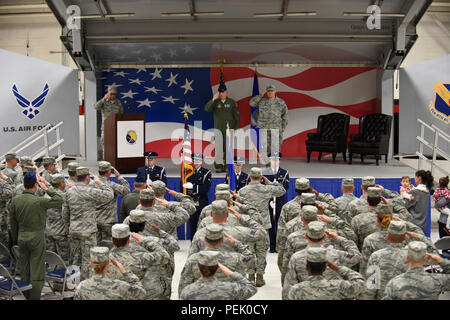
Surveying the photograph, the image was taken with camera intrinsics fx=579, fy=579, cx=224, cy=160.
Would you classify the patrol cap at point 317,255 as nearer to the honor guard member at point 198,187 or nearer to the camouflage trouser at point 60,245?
the camouflage trouser at point 60,245

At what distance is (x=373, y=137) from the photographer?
1252 centimetres

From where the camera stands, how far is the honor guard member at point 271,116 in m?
11.7

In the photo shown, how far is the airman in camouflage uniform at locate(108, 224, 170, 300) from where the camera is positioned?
4.97 metres

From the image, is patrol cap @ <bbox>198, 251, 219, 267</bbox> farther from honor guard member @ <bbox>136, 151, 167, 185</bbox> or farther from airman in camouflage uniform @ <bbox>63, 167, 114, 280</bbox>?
honor guard member @ <bbox>136, 151, 167, 185</bbox>

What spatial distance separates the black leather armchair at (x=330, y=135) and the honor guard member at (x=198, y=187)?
3.83m

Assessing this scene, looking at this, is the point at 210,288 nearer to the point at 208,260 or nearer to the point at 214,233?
the point at 208,260

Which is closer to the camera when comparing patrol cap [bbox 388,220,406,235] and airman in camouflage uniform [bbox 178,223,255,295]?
airman in camouflage uniform [bbox 178,223,255,295]

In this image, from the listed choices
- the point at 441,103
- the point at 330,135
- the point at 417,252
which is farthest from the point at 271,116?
the point at 417,252

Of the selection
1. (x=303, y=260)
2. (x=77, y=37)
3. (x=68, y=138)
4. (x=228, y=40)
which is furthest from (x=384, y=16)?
(x=303, y=260)

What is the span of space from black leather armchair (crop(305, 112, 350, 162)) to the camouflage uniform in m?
8.34

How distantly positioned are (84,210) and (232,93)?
7665mm

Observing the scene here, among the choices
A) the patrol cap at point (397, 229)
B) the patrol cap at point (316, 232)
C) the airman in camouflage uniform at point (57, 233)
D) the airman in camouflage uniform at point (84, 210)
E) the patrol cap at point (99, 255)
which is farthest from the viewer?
the airman in camouflage uniform at point (57, 233)

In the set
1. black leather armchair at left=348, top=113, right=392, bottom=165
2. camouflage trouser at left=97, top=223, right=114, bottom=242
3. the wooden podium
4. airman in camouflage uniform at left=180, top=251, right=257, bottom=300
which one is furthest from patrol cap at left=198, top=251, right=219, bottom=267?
black leather armchair at left=348, top=113, right=392, bottom=165

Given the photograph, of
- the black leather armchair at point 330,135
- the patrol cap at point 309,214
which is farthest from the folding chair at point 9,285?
the black leather armchair at point 330,135
